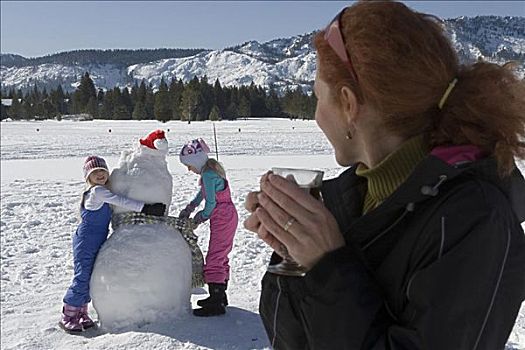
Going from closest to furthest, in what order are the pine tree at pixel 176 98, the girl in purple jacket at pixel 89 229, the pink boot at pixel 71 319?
the girl in purple jacket at pixel 89 229 → the pink boot at pixel 71 319 → the pine tree at pixel 176 98

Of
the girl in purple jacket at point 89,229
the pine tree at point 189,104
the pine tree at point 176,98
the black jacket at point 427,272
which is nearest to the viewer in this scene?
the black jacket at point 427,272

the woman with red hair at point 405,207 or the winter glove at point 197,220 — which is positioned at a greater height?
the woman with red hair at point 405,207

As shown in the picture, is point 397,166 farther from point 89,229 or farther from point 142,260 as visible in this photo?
point 89,229

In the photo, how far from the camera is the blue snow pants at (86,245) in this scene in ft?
14.9

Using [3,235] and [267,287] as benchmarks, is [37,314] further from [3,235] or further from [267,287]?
[267,287]

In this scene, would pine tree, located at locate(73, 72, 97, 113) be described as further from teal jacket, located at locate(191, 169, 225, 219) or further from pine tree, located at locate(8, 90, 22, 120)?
Result: teal jacket, located at locate(191, 169, 225, 219)

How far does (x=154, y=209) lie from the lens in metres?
4.55

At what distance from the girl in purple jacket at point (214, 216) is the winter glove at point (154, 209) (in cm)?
26

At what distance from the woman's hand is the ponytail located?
30cm

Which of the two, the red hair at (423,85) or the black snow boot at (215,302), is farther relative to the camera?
the black snow boot at (215,302)

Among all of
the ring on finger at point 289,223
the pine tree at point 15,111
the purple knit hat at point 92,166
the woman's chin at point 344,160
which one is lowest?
the pine tree at point 15,111

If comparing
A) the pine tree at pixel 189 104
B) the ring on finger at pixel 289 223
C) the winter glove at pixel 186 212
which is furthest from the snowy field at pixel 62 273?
the pine tree at pixel 189 104

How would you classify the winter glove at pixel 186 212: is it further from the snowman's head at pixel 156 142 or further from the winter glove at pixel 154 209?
the snowman's head at pixel 156 142

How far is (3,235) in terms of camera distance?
7941 millimetres
